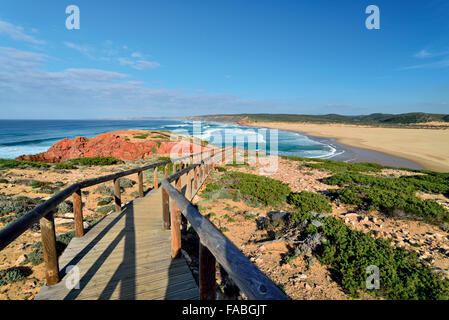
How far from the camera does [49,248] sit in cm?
279

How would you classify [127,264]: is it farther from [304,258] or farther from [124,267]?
[304,258]

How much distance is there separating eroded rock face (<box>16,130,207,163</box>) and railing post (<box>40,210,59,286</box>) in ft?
72.2

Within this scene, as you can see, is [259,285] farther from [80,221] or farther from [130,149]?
[130,149]

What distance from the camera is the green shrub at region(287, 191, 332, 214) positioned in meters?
7.64

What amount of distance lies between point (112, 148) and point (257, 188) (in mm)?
20769

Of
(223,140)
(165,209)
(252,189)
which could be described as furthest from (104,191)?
(223,140)

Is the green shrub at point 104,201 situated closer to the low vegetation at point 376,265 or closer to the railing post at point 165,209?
the railing post at point 165,209

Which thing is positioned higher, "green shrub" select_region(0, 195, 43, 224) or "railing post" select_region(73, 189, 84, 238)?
"railing post" select_region(73, 189, 84, 238)

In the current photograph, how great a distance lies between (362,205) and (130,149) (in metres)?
23.3

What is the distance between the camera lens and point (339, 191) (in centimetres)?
914

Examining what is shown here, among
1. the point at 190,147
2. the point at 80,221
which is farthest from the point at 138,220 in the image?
the point at 190,147

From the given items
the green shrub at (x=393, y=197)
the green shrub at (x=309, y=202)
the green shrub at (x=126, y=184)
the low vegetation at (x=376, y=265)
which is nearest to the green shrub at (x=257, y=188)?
the green shrub at (x=309, y=202)

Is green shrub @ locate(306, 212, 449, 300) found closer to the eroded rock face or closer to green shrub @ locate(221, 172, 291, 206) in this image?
green shrub @ locate(221, 172, 291, 206)

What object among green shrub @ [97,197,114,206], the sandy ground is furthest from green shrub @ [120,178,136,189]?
the sandy ground
